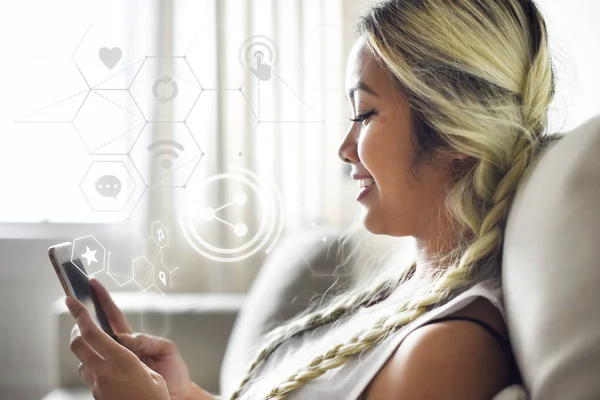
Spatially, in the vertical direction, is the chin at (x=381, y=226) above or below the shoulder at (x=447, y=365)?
above

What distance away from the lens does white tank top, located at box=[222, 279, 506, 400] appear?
2.11 ft

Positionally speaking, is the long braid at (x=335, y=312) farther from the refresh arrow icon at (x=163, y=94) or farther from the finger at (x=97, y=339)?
the refresh arrow icon at (x=163, y=94)

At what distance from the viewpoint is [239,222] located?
0.97 m

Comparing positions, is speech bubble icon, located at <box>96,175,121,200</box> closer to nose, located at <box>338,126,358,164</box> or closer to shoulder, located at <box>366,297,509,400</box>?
nose, located at <box>338,126,358,164</box>

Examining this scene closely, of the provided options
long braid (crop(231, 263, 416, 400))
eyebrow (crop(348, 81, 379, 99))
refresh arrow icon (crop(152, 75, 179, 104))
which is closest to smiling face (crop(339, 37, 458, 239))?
eyebrow (crop(348, 81, 379, 99))

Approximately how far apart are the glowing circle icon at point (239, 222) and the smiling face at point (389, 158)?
21 centimetres

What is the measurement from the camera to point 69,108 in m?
0.98

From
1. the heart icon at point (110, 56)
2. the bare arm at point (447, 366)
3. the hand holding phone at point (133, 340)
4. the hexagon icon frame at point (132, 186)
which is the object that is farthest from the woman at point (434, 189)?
the heart icon at point (110, 56)

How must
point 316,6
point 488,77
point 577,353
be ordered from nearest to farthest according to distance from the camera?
point 577,353 → point 488,77 → point 316,6

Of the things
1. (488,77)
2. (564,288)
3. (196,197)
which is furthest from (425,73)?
(196,197)

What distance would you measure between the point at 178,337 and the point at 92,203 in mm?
239

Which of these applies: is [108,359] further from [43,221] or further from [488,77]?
[488,77]

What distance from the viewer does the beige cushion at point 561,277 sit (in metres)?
0.51

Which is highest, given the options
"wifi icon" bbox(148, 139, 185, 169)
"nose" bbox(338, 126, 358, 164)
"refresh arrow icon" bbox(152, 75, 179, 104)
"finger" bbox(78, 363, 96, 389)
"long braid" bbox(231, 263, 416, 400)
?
"refresh arrow icon" bbox(152, 75, 179, 104)
